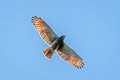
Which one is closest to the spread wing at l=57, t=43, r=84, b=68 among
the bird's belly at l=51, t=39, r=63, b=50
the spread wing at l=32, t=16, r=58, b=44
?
the bird's belly at l=51, t=39, r=63, b=50

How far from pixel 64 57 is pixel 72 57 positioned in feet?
2.02

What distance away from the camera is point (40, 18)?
2000 centimetres

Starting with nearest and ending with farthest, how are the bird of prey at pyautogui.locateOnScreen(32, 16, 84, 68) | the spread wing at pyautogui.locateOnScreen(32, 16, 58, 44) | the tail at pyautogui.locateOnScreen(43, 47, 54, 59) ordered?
the tail at pyautogui.locateOnScreen(43, 47, 54, 59) → the bird of prey at pyautogui.locateOnScreen(32, 16, 84, 68) → the spread wing at pyautogui.locateOnScreen(32, 16, 58, 44)

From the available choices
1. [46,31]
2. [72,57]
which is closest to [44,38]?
[46,31]

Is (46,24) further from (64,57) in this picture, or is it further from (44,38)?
(64,57)

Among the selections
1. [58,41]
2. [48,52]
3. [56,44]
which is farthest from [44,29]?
[48,52]

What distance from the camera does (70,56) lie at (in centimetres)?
1977

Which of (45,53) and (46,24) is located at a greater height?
(46,24)

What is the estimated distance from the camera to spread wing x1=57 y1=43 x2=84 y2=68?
1945 centimetres

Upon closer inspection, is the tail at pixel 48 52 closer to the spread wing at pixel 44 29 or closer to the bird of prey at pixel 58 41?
the bird of prey at pixel 58 41

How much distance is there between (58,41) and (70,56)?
3.98 ft

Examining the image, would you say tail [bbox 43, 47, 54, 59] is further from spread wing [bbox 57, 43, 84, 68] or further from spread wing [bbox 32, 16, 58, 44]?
spread wing [bbox 32, 16, 58, 44]

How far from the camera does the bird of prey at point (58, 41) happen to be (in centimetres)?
1941

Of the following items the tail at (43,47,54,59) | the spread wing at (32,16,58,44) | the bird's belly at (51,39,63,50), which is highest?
the spread wing at (32,16,58,44)
